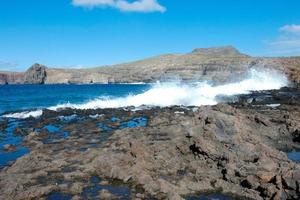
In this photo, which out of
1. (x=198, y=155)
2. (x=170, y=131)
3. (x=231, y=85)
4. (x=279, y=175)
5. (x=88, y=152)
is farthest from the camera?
(x=231, y=85)

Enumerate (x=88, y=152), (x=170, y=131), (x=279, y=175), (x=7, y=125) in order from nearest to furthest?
(x=279, y=175), (x=88, y=152), (x=170, y=131), (x=7, y=125)

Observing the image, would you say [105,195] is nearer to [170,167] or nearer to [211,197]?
[211,197]

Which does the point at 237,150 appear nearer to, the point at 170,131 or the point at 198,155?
the point at 198,155

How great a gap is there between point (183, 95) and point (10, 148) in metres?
35.0

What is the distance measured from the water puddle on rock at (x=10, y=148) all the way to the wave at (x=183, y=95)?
13.3m

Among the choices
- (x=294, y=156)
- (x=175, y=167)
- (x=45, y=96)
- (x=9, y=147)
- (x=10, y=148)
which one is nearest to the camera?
(x=175, y=167)

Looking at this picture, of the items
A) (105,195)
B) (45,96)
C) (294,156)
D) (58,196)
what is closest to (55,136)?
(58,196)

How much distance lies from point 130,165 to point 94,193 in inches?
104

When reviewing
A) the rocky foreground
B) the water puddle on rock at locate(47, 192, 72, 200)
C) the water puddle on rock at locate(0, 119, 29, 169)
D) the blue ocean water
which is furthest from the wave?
the water puddle on rock at locate(47, 192, 72, 200)

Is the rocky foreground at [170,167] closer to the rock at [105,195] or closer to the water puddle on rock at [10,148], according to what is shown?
the rock at [105,195]

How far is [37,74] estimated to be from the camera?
193500mm

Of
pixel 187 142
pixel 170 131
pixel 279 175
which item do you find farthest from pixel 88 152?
pixel 279 175

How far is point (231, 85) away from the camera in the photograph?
73062 mm

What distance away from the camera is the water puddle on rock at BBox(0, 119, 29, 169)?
2048cm
